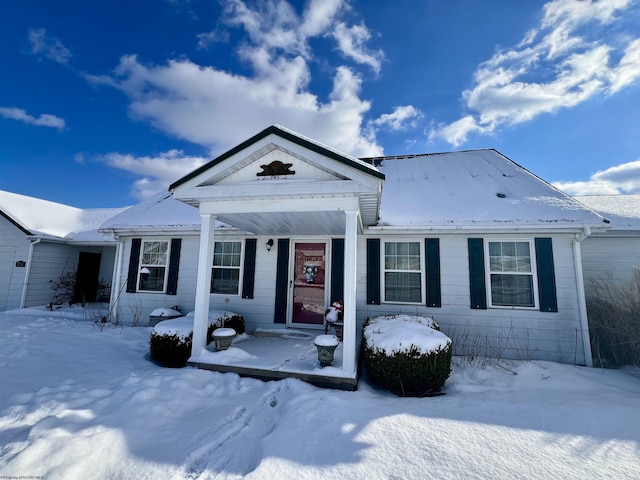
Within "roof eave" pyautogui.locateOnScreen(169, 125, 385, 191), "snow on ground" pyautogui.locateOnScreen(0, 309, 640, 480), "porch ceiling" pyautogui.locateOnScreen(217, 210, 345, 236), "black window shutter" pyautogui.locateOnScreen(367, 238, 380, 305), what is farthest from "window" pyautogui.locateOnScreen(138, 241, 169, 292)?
"black window shutter" pyautogui.locateOnScreen(367, 238, 380, 305)

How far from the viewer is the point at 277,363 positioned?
4.60 meters

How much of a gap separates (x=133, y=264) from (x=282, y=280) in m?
4.73

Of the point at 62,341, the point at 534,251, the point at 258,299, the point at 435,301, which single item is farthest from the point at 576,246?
the point at 62,341

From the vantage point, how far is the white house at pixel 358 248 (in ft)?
14.7

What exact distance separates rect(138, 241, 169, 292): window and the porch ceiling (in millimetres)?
3206

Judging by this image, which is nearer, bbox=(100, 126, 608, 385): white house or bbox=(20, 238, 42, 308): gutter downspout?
bbox=(100, 126, 608, 385): white house

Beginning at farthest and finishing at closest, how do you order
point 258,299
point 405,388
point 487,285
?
point 258,299 → point 487,285 → point 405,388

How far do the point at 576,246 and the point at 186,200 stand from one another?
7.96 m

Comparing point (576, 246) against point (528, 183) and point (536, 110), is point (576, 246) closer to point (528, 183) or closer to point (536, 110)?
point (528, 183)

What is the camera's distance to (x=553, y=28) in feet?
21.0

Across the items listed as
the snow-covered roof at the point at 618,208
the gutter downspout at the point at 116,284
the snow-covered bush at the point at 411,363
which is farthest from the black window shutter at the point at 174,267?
the snow-covered roof at the point at 618,208

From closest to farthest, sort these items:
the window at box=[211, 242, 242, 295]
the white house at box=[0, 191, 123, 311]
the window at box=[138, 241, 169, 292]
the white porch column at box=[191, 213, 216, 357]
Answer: the white porch column at box=[191, 213, 216, 357]
the window at box=[211, 242, 242, 295]
the window at box=[138, 241, 169, 292]
the white house at box=[0, 191, 123, 311]

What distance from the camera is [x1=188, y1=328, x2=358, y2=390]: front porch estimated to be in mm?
4070

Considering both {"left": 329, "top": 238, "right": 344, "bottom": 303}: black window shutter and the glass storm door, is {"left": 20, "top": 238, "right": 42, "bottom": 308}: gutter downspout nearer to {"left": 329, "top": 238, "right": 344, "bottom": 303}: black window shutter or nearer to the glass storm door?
the glass storm door
